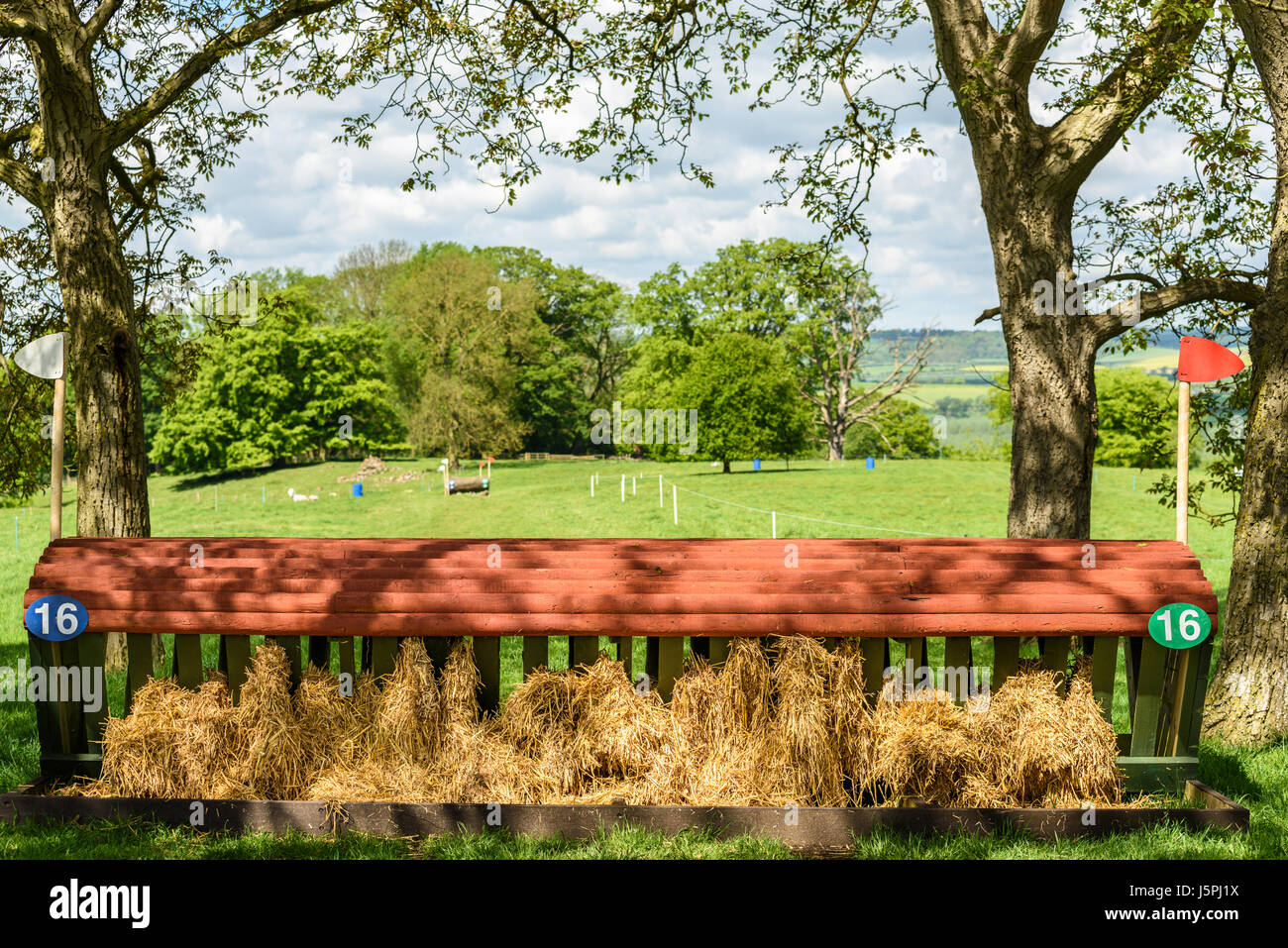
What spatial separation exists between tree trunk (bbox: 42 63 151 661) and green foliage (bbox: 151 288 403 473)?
37.4 meters

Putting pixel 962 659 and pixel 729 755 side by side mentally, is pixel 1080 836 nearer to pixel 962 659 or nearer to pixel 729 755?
pixel 962 659

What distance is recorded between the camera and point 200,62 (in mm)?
9812

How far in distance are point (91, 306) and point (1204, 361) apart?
9.34 metres

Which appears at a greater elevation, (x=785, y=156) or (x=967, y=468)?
(x=785, y=156)

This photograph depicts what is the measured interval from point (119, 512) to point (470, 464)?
34.6 meters

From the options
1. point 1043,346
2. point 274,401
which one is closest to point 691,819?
point 1043,346

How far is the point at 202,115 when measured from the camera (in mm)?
12781

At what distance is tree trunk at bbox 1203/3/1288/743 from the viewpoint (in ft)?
23.0

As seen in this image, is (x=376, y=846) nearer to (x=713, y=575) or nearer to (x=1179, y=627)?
(x=713, y=575)

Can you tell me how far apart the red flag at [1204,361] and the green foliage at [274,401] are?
142 ft

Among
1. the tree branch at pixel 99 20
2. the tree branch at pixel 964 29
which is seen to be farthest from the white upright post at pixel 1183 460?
the tree branch at pixel 99 20

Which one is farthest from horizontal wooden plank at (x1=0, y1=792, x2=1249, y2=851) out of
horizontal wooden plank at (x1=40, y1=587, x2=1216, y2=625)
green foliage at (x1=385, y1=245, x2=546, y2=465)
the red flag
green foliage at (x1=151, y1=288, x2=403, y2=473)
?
green foliage at (x1=151, y1=288, x2=403, y2=473)

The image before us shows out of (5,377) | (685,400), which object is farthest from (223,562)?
(685,400)
